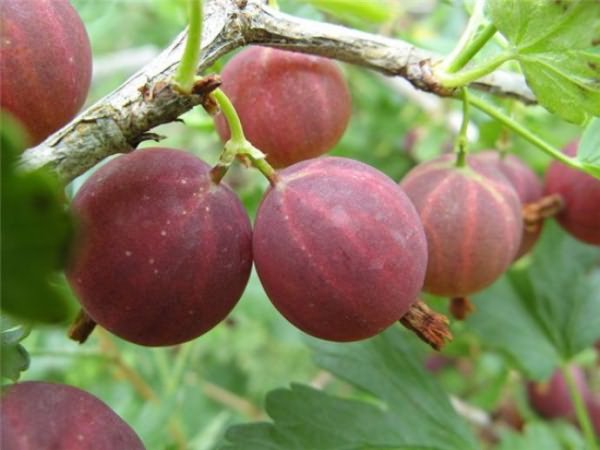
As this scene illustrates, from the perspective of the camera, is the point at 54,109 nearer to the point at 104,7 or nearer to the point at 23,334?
the point at 23,334

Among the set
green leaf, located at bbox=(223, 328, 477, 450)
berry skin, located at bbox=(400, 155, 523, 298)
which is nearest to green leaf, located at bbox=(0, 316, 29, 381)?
green leaf, located at bbox=(223, 328, 477, 450)

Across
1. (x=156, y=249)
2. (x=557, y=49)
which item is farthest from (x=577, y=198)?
(x=156, y=249)

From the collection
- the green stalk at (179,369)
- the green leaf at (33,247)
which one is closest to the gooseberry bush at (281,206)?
the green leaf at (33,247)

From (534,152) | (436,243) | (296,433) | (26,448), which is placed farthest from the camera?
(534,152)

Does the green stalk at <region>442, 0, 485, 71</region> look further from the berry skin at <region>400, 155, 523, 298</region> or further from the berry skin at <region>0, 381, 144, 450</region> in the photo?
the berry skin at <region>0, 381, 144, 450</region>

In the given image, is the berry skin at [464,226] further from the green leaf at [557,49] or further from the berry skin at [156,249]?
the berry skin at [156,249]

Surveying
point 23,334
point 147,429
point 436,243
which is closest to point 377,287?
point 436,243
